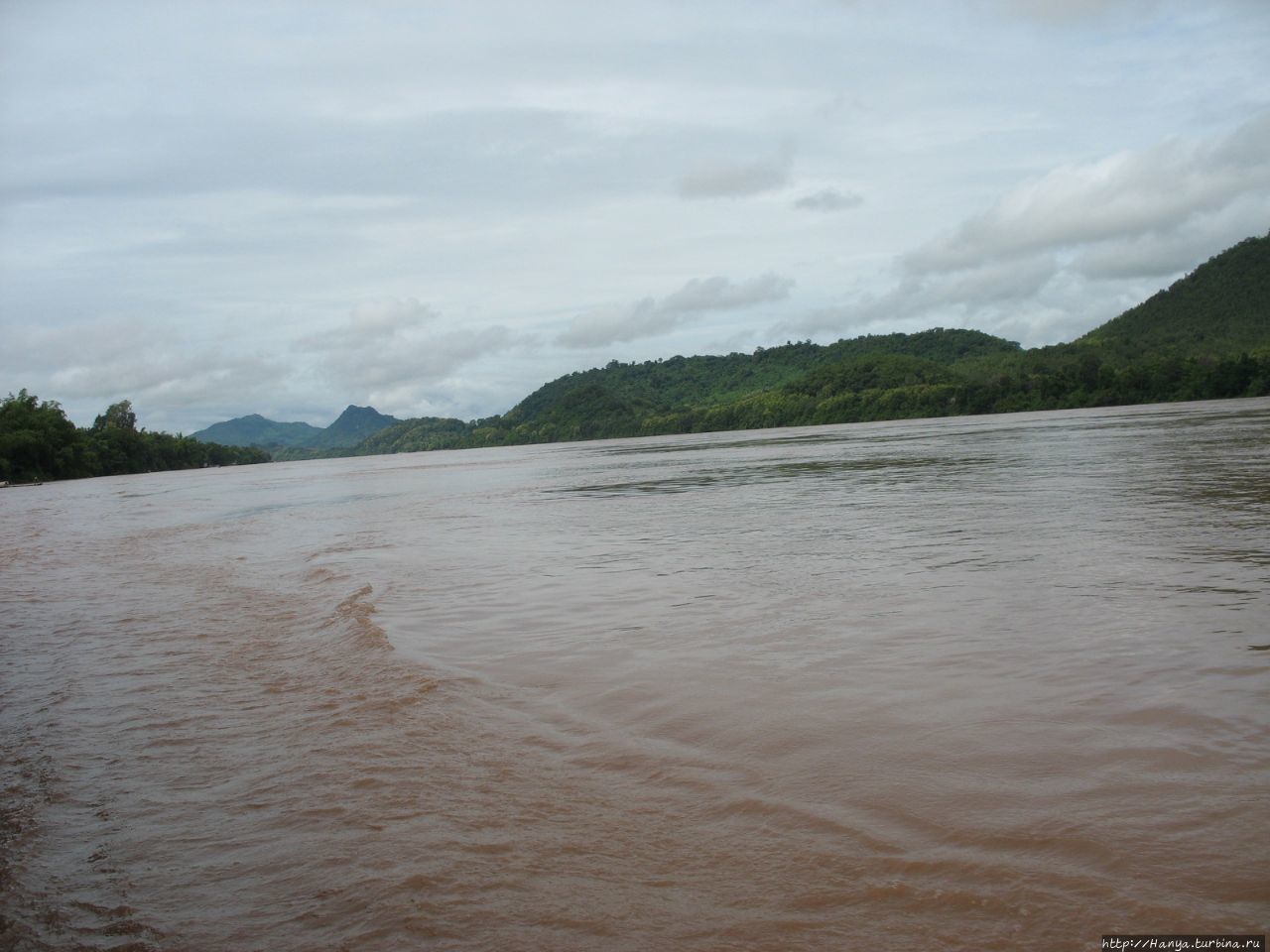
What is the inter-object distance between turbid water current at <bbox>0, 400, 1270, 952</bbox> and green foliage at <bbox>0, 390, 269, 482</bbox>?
9238 centimetres

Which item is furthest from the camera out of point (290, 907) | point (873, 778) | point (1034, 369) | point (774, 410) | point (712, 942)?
point (774, 410)

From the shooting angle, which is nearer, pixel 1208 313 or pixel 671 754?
pixel 671 754

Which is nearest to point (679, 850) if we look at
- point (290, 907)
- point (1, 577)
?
point (290, 907)

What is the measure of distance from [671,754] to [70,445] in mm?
113801

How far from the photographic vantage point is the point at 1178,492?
618 inches

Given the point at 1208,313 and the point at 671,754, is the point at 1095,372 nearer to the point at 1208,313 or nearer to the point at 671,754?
the point at 1208,313

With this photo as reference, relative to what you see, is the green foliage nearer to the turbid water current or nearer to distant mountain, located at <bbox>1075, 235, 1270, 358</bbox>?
the turbid water current

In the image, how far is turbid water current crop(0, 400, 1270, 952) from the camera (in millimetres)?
3420

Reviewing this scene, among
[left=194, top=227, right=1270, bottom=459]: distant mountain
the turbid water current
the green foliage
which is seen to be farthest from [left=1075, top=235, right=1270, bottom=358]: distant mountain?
the green foliage

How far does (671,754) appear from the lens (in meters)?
5.12

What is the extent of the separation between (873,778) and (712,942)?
1697 mm

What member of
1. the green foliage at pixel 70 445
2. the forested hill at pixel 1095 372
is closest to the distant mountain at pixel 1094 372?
the forested hill at pixel 1095 372

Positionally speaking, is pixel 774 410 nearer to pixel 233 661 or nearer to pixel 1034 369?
pixel 1034 369

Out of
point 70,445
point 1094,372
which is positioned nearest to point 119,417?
point 70,445
